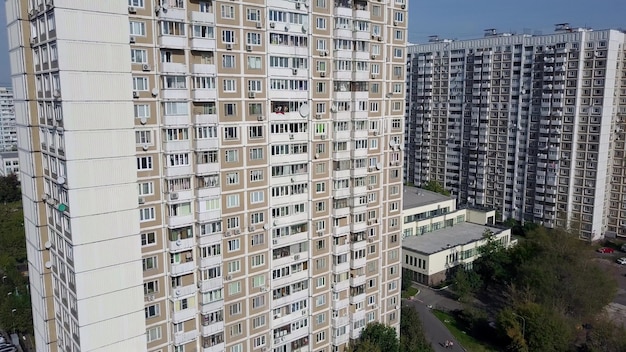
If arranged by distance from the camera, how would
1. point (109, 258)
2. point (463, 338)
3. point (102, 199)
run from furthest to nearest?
1. point (463, 338)
2. point (109, 258)
3. point (102, 199)

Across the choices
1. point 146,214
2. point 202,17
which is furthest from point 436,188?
point 146,214

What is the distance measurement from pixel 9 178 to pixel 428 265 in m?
67.6

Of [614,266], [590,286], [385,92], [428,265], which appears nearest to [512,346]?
[590,286]

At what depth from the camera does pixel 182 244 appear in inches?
849

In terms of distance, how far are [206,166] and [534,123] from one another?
46.6 metres

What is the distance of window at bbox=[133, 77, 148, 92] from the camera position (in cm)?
1953

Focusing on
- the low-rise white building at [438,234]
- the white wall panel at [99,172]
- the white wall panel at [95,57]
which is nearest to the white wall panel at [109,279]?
the white wall panel at [99,172]

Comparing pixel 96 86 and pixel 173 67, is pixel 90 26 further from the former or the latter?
pixel 173 67

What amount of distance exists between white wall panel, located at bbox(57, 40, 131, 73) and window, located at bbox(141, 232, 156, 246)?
673 centimetres

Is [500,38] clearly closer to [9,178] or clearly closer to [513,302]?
[513,302]

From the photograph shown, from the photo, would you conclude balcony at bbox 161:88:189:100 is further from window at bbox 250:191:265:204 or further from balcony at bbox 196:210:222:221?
window at bbox 250:191:265:204

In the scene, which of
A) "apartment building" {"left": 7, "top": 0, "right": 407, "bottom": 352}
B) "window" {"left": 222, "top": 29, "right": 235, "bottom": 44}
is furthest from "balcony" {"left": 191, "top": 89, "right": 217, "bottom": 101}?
"window" {"left": 222, "top": 29, "right": 235, "bottom": 44}

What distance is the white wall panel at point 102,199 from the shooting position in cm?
1816

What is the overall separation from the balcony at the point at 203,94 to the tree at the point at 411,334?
19.5 m
